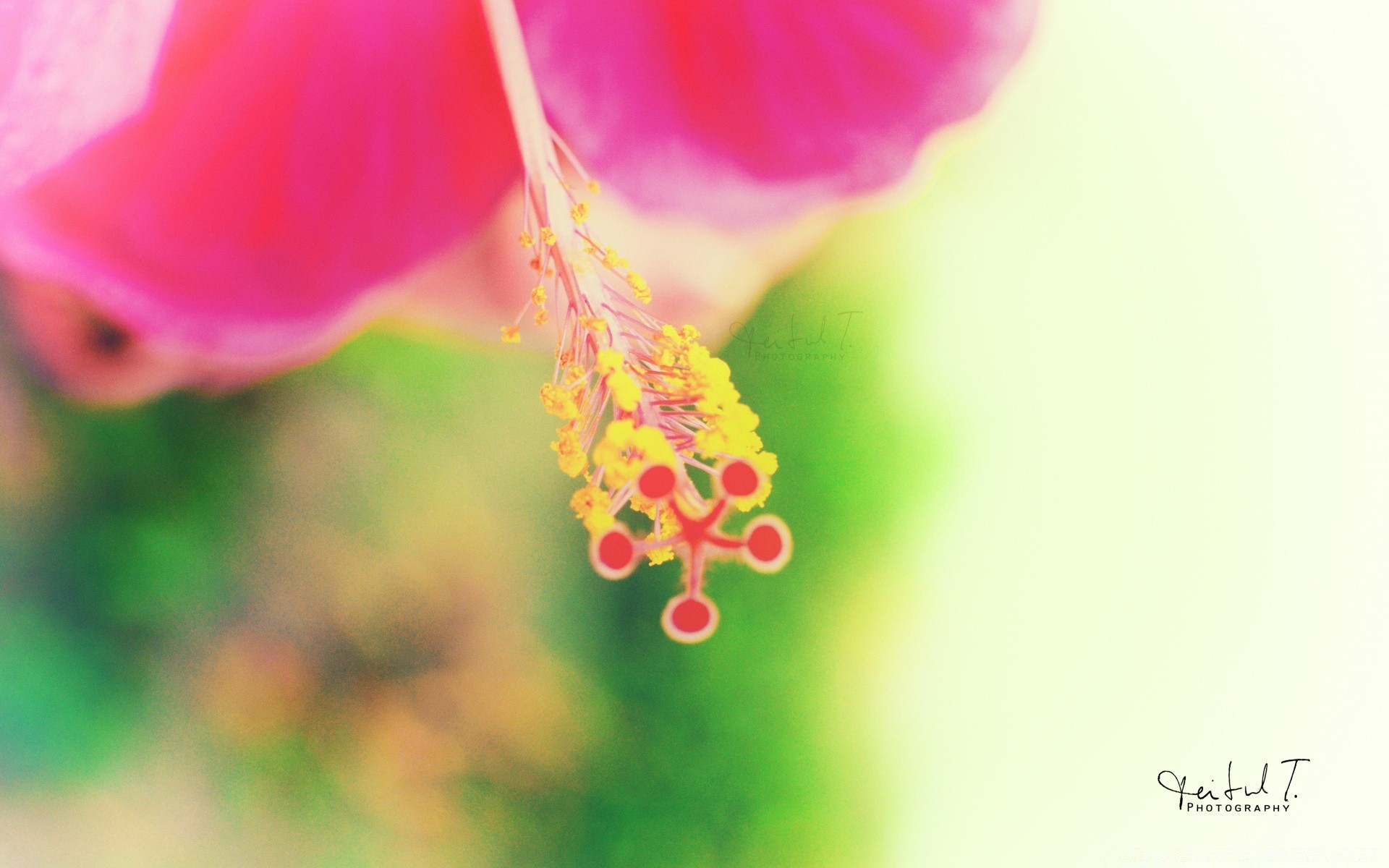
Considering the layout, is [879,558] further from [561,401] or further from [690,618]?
[561,401]

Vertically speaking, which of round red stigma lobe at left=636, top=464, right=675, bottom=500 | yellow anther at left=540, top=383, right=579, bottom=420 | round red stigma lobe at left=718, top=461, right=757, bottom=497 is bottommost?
round red stigma lobe at left=636, top=464, right=675, bottom=500

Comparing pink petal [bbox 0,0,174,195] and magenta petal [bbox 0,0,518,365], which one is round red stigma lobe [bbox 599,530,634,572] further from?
pink petal [bbox 0,0,174,195]

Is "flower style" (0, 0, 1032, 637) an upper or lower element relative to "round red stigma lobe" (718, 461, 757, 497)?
upper

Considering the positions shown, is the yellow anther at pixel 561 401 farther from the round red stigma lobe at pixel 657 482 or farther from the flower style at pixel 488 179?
the round red stigma lobe at pixel 657 482
